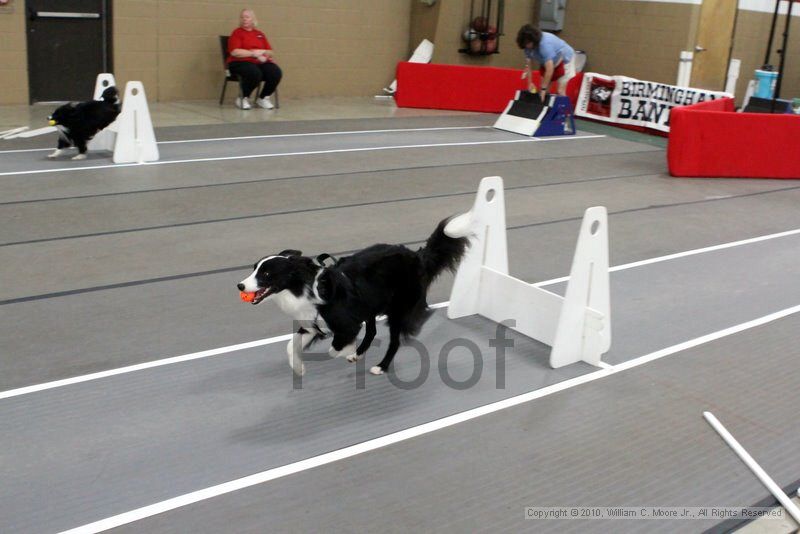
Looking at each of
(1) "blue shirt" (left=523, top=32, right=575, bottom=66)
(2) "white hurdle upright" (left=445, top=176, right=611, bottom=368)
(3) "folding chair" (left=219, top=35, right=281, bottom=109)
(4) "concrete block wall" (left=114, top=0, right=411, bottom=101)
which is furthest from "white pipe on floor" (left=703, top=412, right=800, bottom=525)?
(4) "concrete block wall" (left=114, top=0, right=411, bottom=101)

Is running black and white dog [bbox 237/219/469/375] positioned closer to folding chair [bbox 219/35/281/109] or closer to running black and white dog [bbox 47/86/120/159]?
running black and white dog [bbox 47/86/120/159]

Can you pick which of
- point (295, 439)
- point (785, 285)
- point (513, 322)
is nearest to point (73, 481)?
point (295, 439)

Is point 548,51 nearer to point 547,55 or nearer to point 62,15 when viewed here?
point 547,55

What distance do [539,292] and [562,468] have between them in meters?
1.55

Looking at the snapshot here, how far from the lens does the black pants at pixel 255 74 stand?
42.4 ft

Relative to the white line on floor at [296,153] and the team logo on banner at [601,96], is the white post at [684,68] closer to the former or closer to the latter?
the team logo on banner at [601,96]

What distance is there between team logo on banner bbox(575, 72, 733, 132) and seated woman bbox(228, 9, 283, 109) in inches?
207

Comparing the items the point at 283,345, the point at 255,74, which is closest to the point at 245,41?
the point at 255,74

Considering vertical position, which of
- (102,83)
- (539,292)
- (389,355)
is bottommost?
(389,355)

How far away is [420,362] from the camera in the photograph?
188 inches

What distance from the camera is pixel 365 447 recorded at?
3.81m

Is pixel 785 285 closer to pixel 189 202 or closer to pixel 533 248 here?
pixel 533 248

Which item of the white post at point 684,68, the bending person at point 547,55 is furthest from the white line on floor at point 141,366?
the white post at point 684,68

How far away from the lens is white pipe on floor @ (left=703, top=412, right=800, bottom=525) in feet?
11.4
